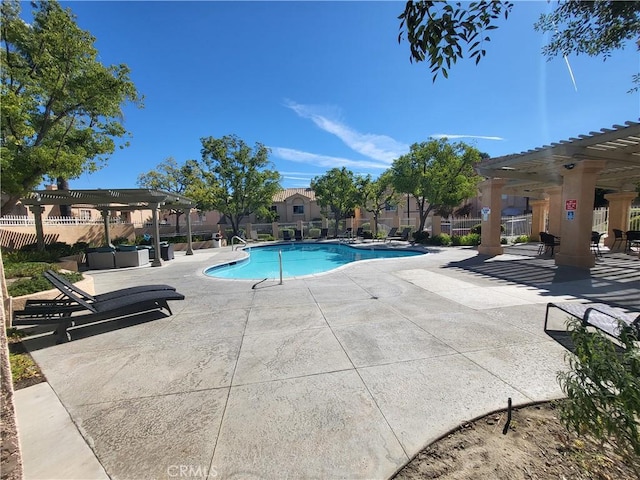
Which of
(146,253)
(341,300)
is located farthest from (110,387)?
(146,253)

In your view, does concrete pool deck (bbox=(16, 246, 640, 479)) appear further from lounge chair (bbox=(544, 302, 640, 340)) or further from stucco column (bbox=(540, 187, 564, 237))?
stucco column (bbox=(540, 187, 564, 237))

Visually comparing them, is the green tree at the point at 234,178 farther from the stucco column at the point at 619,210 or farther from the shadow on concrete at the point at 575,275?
the stucco column at the point at 619,210

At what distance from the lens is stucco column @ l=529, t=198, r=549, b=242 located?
672 inches

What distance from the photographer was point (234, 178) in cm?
2303

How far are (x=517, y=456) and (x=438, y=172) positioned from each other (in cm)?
1652

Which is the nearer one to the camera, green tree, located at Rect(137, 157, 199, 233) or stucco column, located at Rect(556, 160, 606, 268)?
stucco column, located at Rect(556, 160, 606, 268)

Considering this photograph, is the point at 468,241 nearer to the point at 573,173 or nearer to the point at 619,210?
the point at 619,210

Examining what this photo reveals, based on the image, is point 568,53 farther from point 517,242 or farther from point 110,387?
point 517,242

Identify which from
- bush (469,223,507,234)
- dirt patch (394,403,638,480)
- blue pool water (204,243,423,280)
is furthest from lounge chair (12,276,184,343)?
bush (469,223,507,234)

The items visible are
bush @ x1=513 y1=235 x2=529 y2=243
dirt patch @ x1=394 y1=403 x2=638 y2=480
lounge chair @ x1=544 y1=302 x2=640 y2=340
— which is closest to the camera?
dirt patch @ x1=394 y1=403 x2=638 y2=480

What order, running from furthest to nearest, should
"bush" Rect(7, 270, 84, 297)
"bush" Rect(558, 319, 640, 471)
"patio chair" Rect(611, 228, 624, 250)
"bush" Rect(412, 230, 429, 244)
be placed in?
1. "bush" Rect(412, 230, 429, 244)
2. "patio chair" Rect(611, 228, 624, 250)
3. "bush" Rect(7, 270, 84, 297)
4. "bush" Rect(558, 319, 640, 471)

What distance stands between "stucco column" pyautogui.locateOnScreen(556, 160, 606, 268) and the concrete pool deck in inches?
140

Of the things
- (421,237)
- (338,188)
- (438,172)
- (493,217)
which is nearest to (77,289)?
(493,217)

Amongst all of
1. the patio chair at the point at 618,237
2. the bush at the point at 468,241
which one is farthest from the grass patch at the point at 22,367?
the patio chair at the point at 618,237
